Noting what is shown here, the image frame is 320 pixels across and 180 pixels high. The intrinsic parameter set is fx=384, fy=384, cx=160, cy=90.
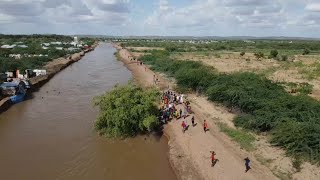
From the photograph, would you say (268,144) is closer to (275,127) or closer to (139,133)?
(275,127)

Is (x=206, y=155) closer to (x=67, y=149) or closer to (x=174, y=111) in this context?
(x=174, y=111)

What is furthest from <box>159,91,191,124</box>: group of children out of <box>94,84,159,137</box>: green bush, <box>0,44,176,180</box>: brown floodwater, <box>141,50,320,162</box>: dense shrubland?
<box>141,50,320,162</box>: dense shrubland

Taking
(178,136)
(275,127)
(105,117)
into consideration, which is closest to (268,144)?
(275,127)

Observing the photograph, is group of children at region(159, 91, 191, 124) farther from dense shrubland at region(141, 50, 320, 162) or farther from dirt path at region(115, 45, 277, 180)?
dense shrubland at region(141, 50, 320, 162)

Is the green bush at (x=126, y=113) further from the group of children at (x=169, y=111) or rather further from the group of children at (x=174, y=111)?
the group of children at (x=174, y=111)

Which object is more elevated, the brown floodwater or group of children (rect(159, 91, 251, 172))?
group of children (rect(159, 91, 251, 172))

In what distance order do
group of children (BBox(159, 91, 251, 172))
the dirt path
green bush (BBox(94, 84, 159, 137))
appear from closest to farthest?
the dirt path, green bush (BBox(94, 84, 159, 137)), group of children (BBox(159, 91, 251, 172))

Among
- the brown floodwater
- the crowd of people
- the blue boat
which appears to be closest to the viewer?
the brown floodwater
